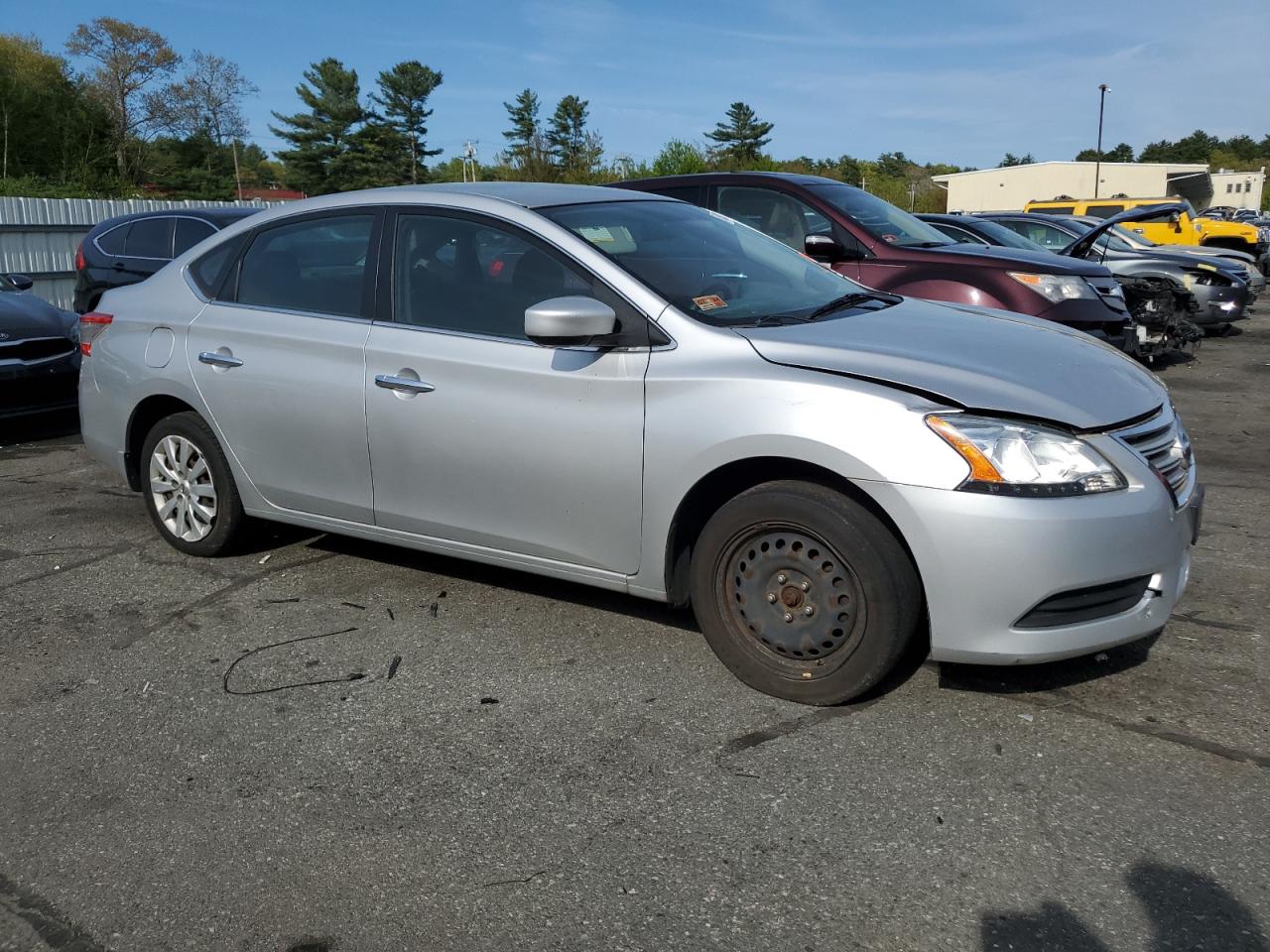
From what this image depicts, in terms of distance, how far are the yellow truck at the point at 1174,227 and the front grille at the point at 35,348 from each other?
15.8 m

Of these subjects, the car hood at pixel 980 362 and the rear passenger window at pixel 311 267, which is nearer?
the car hood at pixel 980 362

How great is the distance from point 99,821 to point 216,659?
1129 millimetres

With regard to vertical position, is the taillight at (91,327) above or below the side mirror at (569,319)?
below

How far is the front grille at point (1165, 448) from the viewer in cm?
348

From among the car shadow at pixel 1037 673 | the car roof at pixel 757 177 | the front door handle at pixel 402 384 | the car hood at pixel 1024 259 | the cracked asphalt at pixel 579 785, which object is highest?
the car roof at pixel 757 177

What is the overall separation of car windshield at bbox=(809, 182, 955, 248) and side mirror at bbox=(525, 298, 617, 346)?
194 inches

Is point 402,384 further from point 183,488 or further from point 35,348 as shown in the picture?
point 35,348

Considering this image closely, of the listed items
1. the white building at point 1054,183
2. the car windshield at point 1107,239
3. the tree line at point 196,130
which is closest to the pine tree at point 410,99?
the tree line at point 196,130

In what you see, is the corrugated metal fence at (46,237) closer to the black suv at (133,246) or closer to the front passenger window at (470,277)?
the black suv at (133,246)

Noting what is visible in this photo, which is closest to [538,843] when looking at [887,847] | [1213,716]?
[887,847]

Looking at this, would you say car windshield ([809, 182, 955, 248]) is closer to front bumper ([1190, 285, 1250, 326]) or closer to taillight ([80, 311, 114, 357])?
taillight ([80, 311, 114, 357])

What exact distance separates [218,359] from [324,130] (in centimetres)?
7667

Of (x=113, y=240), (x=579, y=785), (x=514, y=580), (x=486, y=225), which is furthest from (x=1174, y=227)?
(x=579, y=785)

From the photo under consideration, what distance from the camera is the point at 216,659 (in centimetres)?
417
